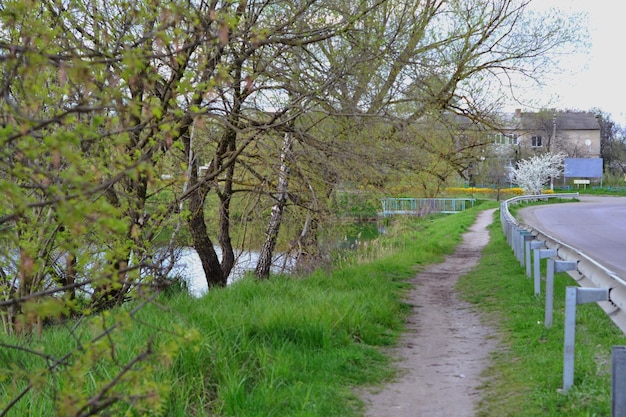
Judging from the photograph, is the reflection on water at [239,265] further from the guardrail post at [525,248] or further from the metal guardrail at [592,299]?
the metal guardrail at [592,299]

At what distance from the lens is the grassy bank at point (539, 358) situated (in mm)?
6031

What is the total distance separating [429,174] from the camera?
17672 millimetres

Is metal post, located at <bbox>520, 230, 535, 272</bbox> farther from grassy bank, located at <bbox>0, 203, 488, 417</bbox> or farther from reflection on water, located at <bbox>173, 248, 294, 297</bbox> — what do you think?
reflection on water, located at <bbox>173, 248, 294, 297</bbox>

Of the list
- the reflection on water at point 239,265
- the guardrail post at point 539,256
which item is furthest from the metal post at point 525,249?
the reflection on water at point 239,265

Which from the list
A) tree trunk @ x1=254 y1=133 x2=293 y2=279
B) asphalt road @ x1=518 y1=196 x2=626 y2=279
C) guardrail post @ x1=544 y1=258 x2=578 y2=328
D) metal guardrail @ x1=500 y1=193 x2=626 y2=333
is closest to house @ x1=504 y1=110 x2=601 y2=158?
asphalt road @ x1=518 y1=196 x2=626 y2=279

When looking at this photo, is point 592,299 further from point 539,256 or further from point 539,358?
point 539,256

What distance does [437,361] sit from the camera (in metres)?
8.22

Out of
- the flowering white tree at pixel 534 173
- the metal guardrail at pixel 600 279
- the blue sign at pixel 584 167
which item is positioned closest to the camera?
the metal guardrail at pixel 600 279

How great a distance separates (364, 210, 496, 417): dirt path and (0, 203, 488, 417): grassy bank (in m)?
0.27

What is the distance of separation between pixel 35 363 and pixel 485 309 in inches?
276

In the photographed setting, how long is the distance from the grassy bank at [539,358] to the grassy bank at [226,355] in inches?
48.7

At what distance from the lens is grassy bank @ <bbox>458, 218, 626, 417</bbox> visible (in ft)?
19.8

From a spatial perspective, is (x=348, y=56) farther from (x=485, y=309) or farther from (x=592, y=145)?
(x=592, y=145)

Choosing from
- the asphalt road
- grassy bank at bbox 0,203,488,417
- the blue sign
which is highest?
the blue sign
